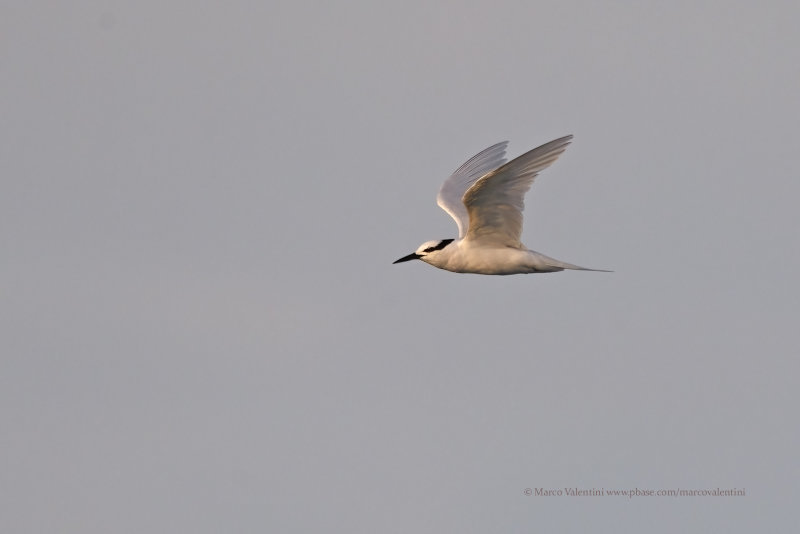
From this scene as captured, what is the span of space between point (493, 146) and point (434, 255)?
11.8 feet

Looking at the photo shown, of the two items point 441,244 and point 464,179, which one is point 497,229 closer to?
point 441,244

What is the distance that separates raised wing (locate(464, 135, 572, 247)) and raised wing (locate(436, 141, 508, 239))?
5.46 ft

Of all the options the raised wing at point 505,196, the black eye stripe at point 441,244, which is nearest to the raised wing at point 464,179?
the black eye stripe at point 441,244

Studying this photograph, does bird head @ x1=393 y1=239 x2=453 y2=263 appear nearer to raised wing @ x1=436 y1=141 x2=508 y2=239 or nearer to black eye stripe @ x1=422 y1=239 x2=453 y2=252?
black eye stripe @ x1=422 y1=239 x2=453 y2=252

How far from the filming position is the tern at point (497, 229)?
20.1 metres

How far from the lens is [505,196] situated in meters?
20.9

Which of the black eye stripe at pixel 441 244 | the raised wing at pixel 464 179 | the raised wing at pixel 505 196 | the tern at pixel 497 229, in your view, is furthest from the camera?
the raised wing at pixel 464 179

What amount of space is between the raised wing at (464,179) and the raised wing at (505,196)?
1.66 meters

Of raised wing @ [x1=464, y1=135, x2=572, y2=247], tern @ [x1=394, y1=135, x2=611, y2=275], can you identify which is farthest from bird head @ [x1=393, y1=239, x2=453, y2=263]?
raised wing @ [x1=464, y1=135, x2=572, y2=247]

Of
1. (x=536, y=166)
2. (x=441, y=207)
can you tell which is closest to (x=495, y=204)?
(x=536, y=166)

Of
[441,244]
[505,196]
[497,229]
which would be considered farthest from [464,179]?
[505,196]

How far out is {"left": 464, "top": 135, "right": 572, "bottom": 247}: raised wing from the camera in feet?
65.4

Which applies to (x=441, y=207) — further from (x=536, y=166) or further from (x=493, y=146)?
(x=536, y=166)

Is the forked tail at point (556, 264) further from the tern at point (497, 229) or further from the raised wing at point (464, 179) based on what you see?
the raised wing at point (464, 179)
